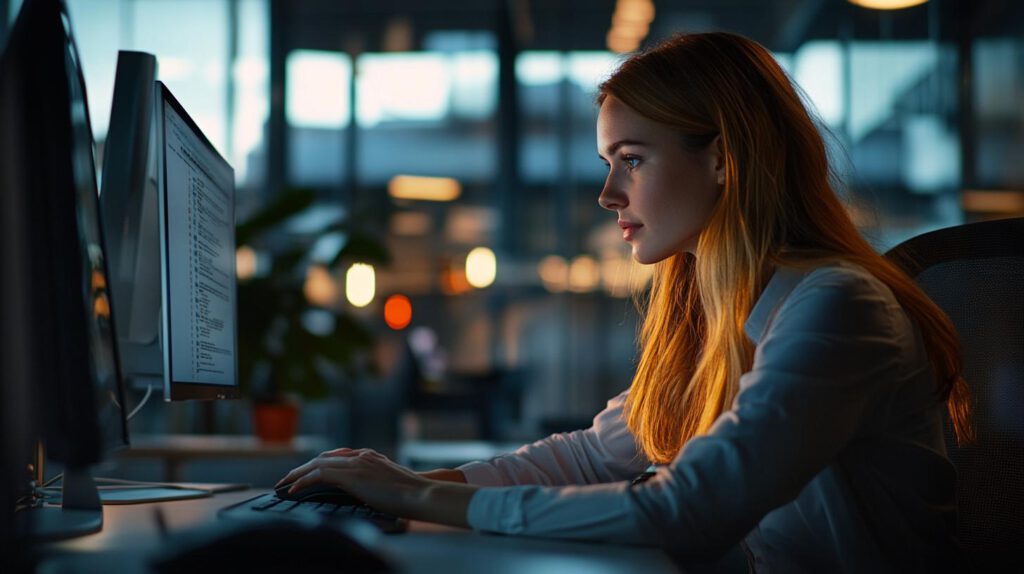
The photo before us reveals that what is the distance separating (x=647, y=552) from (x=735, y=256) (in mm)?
467

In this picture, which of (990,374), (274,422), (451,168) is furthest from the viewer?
(451,168)

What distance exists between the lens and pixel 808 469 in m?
1.01

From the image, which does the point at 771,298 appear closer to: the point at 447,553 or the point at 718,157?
the point at 718,157

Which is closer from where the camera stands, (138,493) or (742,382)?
(742,382)

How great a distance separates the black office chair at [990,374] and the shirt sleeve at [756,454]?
0.38 meters

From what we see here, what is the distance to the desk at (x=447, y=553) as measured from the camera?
2.80ft

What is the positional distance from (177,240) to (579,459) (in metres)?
0.68

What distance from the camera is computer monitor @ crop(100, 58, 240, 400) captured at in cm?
142

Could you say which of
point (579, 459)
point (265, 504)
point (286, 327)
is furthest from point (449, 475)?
point (286, 327)

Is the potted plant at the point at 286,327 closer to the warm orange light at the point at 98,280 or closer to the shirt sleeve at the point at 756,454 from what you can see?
the warm orange light at the point at 98,280

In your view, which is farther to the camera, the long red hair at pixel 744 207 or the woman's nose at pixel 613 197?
the woman's nose at pixel 613 197

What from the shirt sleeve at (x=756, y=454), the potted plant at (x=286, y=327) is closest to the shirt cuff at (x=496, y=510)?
the shirt sleeve at (x=756, y=454)

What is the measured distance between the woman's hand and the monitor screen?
0.28m

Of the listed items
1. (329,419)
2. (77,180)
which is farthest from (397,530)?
(329,419)
